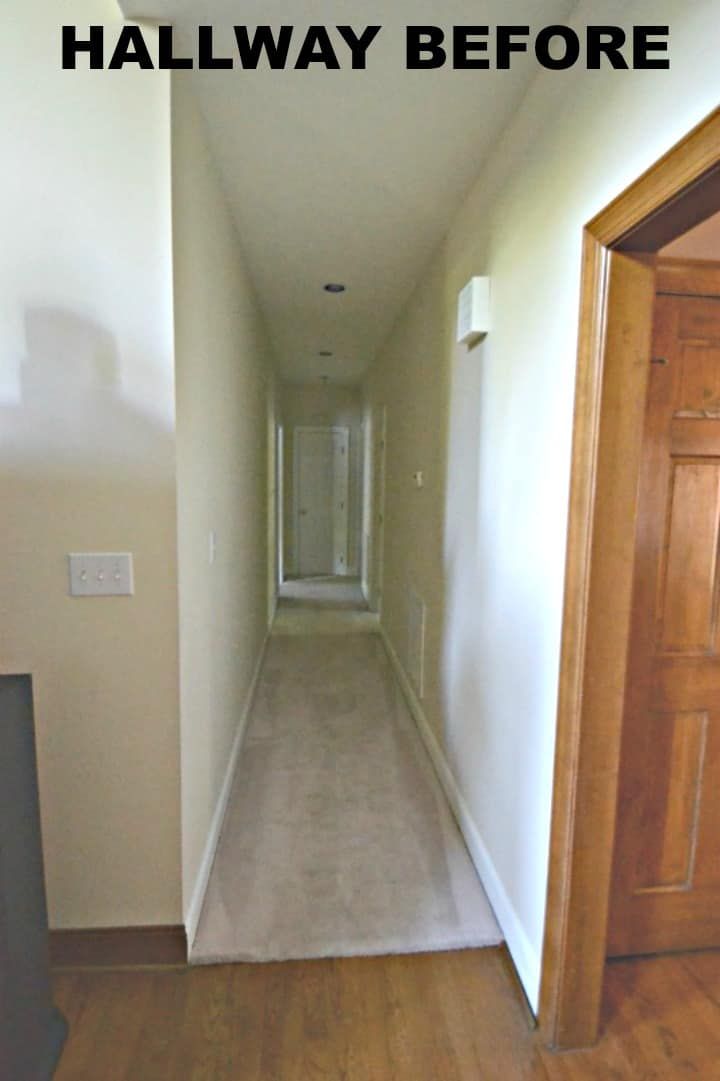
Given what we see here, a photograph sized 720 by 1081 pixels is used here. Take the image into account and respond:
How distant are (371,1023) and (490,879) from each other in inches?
22.4

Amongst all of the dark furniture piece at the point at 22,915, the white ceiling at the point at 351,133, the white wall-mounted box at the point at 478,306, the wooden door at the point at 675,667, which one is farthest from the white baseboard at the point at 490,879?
the white ceiling at the point at 351,133

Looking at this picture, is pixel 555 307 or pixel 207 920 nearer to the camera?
pixel 555 307

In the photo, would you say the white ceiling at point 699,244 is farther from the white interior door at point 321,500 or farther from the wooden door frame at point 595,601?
the white interior door at point 321,500

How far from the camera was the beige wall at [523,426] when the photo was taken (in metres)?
1.11

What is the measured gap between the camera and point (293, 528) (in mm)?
7219

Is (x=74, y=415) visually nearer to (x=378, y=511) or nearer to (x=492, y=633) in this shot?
(x=492, y=633)

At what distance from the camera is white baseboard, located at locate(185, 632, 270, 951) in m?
1.62

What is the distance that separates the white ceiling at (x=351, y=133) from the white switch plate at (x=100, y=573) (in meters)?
1.32

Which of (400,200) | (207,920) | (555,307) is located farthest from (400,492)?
(207,920)

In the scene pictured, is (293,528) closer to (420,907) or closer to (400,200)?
(400,200)

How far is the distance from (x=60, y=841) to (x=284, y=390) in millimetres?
6065

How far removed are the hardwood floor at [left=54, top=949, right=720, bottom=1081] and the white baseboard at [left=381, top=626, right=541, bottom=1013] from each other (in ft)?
0.22

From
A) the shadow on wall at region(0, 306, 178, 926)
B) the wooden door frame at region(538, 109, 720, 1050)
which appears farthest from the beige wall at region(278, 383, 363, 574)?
the wooden door frame at region(538, 109, 720, 1050)

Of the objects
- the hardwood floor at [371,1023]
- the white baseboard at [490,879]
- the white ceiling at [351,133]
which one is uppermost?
the white ceiling at [351,133]
